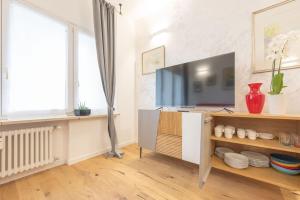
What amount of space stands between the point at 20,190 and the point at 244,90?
2574 mm

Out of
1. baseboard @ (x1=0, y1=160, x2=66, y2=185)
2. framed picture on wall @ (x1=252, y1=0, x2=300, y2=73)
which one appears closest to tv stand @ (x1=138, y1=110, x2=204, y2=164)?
framed picture on wall @ (x1=252, y1=0, x2=300, y2=73)

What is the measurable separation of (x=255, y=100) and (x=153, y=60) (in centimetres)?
175

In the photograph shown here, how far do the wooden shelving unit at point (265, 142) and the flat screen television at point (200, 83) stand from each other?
0.82 feet

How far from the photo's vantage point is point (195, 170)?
1718 millimetres

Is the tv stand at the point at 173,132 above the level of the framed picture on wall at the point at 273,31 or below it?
below

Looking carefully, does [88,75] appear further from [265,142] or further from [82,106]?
[265,142]

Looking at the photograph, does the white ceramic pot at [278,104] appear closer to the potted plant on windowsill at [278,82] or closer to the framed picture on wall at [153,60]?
the potted plant on windowsill at [278,82]

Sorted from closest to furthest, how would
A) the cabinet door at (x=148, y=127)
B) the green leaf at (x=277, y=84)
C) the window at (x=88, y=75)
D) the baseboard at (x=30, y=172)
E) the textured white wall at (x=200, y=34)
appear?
the green leaf at (x=277, y=84)
the baseboard at (x=30, y=172)
the textured white wall at (x=200, y=34)
the cabinet door at (x=148, y=127)
the window at (x=88, y=75)

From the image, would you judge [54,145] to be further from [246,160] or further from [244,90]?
[244,90]

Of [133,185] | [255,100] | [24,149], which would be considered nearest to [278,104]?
[255,100]

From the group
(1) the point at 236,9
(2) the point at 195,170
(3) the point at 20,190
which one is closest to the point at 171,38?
(1) the point at 236,9

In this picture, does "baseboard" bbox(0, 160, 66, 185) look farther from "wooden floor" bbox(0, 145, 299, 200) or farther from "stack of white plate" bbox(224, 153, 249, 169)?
"stack of white plate" bbox(224, 153, 249, 169)

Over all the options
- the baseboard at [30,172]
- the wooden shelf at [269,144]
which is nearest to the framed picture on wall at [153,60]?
the wooden shelf at [269,144]

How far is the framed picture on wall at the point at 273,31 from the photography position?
136 cm
